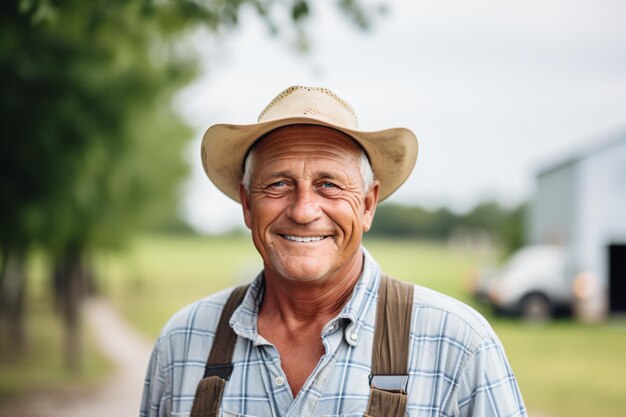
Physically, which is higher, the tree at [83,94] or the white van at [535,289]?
the white van at [535,289]

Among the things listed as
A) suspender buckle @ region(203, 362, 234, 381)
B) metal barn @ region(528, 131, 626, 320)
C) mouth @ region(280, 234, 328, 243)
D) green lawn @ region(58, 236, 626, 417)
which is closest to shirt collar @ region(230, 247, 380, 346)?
suspender buckle @ region(203, 362, 234, 381)

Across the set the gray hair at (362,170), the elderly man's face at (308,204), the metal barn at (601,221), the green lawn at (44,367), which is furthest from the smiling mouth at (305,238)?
the metal barn at (601,221)

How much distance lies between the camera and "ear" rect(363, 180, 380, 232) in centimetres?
224

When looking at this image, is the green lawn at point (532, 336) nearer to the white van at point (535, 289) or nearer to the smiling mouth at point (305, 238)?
the white van at point (535, 289)

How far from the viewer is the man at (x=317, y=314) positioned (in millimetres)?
1961

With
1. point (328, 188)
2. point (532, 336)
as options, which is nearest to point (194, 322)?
point (328, 188)

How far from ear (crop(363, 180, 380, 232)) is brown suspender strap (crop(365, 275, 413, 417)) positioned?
0.23 meters

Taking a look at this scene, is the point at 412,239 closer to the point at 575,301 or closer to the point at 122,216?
the point at 575,301

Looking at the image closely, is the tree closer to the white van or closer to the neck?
the neck

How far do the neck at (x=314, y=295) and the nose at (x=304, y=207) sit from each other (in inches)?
7.8

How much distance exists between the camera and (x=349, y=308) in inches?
82.8

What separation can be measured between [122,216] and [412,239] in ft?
190

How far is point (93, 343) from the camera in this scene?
17.5 m

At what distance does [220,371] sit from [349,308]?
0.44 m
